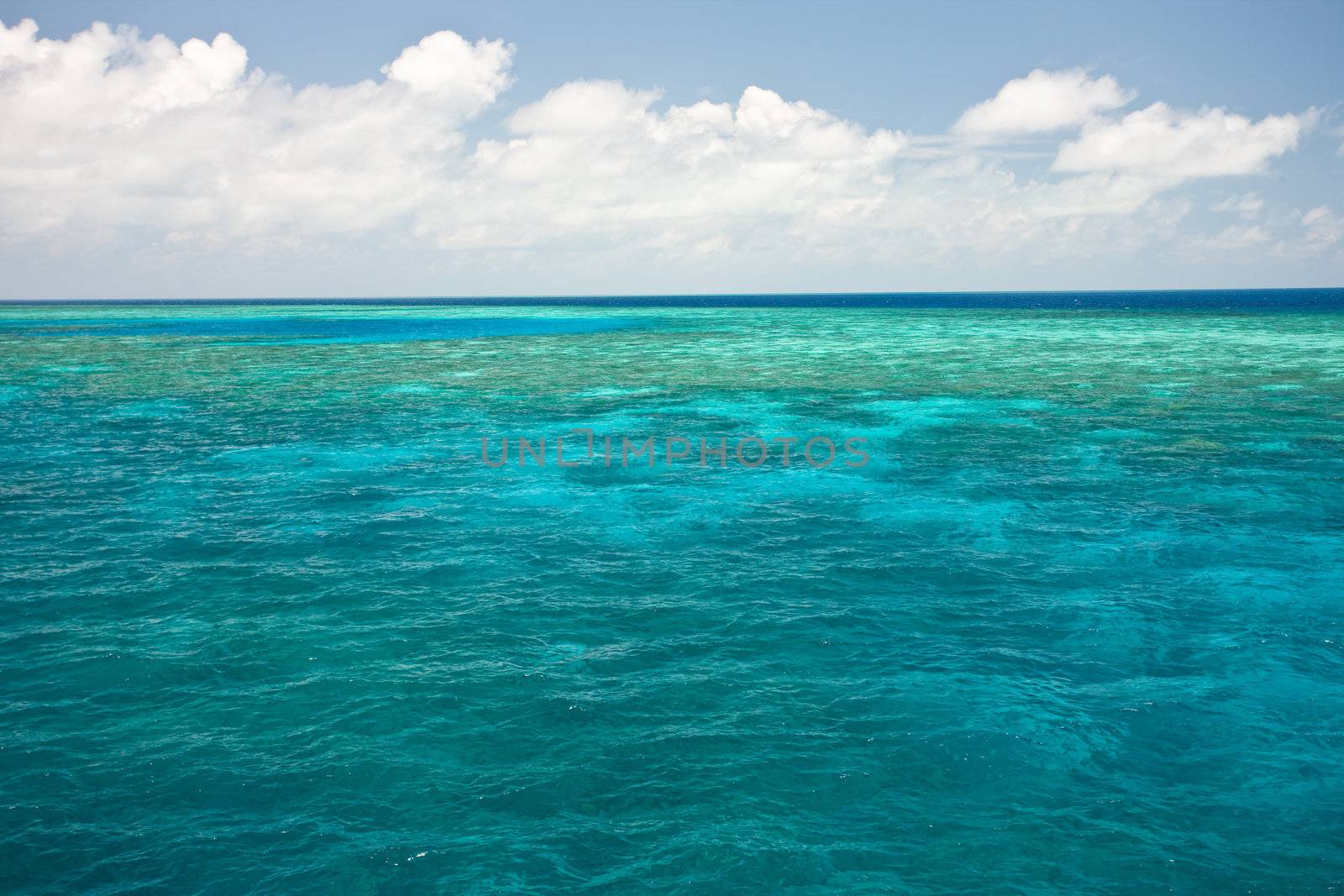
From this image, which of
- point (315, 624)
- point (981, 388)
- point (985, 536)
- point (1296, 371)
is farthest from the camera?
point (1296, 371)

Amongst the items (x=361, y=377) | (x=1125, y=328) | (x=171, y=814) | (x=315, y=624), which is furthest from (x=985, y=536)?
(x=1125, y=328)

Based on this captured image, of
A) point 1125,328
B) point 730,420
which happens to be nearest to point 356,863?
point 730,420

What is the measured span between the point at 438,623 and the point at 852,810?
34.2ft

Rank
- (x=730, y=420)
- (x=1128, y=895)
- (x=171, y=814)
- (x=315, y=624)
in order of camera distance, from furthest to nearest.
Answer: (x=730, y=420), (x=315, y=624), (x=171, y=814), (x=1128, y=895)

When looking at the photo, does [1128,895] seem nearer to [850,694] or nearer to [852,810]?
[852,810]

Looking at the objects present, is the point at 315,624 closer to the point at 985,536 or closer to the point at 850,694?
the point at 850,694

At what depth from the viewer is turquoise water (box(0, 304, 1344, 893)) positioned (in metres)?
12.2

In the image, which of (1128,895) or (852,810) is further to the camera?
(852,810)

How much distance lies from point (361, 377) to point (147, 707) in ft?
187

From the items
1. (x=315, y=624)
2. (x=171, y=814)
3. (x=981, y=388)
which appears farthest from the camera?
(x=981, y=388)

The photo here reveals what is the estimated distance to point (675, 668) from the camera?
17.4 metres

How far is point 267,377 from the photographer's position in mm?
68500

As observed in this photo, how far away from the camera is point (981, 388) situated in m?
59.2

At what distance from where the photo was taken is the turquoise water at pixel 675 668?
12219 millimetres
